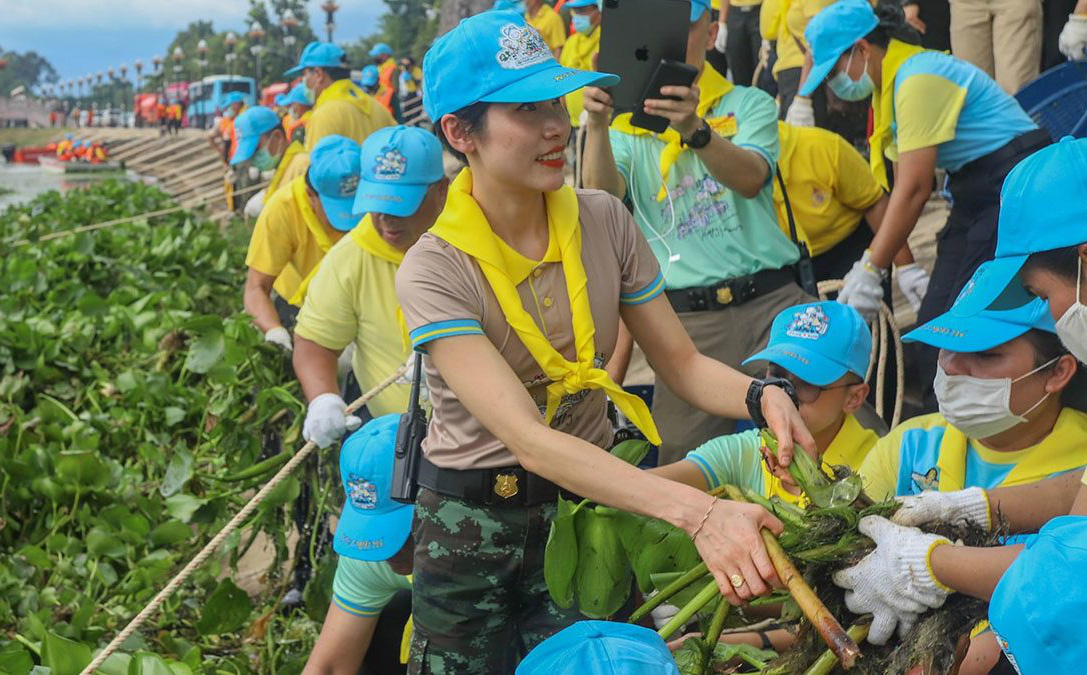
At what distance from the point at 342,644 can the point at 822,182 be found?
2.37m

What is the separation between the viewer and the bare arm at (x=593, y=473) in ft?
6.21

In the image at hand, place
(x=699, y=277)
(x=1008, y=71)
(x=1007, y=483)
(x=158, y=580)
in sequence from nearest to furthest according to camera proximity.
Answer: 1. (x=1007, y=483)
2. (x=699, y=277)
3. (x=158, y=580)
4. (x=1008, y=71)

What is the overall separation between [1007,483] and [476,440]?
1.16 m

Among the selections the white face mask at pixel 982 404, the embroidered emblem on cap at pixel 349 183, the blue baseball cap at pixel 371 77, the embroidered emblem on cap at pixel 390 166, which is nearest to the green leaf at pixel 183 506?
the embroidered emblem on cap at pixel 349 183

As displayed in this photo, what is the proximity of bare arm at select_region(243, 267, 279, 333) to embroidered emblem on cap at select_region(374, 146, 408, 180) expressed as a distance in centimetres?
136

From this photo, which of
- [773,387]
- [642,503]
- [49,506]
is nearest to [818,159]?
[773,387]

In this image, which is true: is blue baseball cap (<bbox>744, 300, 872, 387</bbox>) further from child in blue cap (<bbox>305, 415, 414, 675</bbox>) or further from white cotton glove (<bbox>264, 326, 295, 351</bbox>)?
white cotton glove (<bbox>264, 326, 295, 351</bbox>)

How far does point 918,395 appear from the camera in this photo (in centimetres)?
512

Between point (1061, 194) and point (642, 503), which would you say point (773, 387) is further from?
point (1061, 194)

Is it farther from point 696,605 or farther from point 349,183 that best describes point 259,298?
point 696,605

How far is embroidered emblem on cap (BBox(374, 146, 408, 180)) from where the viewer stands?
158 inches

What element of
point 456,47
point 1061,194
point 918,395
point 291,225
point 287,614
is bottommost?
point 287,614

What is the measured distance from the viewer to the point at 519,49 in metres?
2.37

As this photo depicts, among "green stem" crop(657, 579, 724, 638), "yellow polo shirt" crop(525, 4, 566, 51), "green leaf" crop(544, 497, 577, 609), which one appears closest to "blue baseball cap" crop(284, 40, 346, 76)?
"yellow polo shirt" crop(525, 4, 566, 51)
